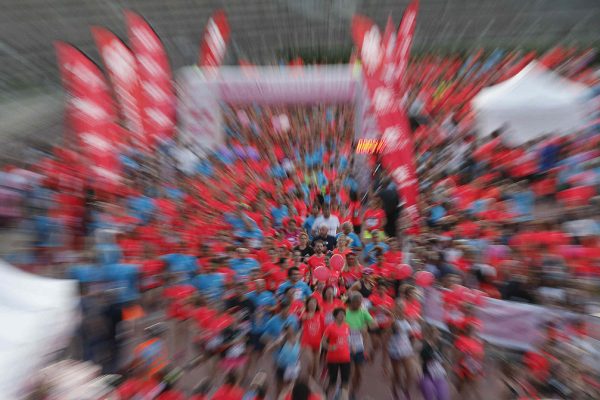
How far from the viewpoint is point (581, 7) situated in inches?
504

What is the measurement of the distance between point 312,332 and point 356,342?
448 millimetres

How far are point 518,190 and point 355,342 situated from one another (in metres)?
4.24

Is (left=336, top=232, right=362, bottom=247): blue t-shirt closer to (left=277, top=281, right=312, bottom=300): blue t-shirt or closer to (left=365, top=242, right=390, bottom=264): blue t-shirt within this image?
(left=365, top=242, right=390, bottom=264): blue t-shirt

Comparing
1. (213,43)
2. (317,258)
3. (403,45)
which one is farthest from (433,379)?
(213,43)

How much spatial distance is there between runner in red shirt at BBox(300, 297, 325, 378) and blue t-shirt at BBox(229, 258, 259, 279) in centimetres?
136

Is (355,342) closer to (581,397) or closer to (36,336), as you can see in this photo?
(581,397)

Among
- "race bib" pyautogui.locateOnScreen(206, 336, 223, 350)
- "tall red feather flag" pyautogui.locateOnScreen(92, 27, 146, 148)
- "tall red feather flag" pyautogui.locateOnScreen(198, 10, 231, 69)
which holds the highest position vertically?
"tall red feather flag" pyautogui.locateOnScreen(198, 10, 231, 69)

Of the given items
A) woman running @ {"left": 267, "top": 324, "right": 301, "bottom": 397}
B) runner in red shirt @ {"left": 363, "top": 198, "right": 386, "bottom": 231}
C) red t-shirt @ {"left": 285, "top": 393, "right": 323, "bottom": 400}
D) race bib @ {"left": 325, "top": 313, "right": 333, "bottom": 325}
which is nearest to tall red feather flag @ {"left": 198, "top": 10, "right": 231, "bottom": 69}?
runner in red shirt @ {"left": 363, "top": 198, "right": 386, "bottom": 231}

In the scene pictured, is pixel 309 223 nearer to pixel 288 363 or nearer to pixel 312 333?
pixel 312 333

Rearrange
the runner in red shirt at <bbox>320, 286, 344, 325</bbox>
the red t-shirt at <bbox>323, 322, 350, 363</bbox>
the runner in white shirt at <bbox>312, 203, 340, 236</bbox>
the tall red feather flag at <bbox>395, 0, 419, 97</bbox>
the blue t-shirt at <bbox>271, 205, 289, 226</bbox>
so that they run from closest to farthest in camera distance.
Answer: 1. the red t-shirt at <bbox>323, 322, 350, 363</bbox>
2. the runner in red shirt at <bbox>320, 286, 344, 325</bbox>
3. the tall red feather flag at <bbox>395, 0, 419, 97</bbox>
4. the runner in white shirt at <bbox>312, 203, 340, 236</bbox>
5. the blue t-shirt at <bbox>271, 205, 289, 226</bbox>

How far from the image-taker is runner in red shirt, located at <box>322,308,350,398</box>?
3877mm

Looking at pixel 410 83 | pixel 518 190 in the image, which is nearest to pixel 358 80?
pixel 410 83

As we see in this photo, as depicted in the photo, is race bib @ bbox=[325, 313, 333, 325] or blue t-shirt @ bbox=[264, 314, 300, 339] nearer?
race bib @ bbox=[325, 313, 333, 325]

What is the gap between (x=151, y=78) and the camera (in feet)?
21.0
